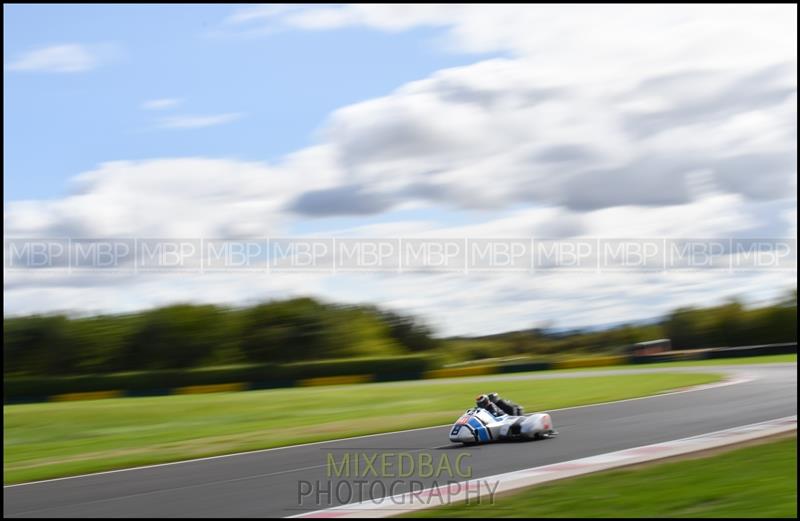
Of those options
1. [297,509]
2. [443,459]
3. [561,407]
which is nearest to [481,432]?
[443,459]

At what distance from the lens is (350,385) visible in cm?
3050

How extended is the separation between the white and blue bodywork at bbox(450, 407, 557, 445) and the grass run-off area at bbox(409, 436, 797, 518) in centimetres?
275

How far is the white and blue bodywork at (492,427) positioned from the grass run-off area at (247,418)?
3.63m

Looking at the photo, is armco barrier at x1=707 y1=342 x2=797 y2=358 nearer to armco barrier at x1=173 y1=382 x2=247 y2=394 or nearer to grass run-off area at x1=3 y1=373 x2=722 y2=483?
grass run-off area at x1=3 y1=373 x2=722 y2=483

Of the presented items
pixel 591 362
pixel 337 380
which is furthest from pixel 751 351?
pixel 337 380

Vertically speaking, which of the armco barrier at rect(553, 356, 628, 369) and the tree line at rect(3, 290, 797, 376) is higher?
the tree line at rect(3, 290, 797, 376)

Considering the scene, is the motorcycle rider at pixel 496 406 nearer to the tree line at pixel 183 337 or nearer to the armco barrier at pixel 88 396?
the tree line at pixel 183 337

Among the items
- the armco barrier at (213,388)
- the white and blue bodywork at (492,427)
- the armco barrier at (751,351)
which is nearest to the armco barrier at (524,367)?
the armco barrier at (213,388)

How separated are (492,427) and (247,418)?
10.5m

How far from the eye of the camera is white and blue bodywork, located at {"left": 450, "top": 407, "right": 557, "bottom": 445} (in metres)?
12.1

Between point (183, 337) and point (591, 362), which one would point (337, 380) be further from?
point (183, 337)

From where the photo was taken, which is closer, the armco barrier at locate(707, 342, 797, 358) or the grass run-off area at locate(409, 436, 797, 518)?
the grass run-off area at locate(409, 436, 797, 518)

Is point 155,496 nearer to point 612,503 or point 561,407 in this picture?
point 612,503

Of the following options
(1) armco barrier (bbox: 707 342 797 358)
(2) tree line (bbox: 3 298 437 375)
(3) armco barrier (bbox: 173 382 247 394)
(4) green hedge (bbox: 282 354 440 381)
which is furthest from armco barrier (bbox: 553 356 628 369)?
(3) armco barrier (bbox: 173 382 247 394)
